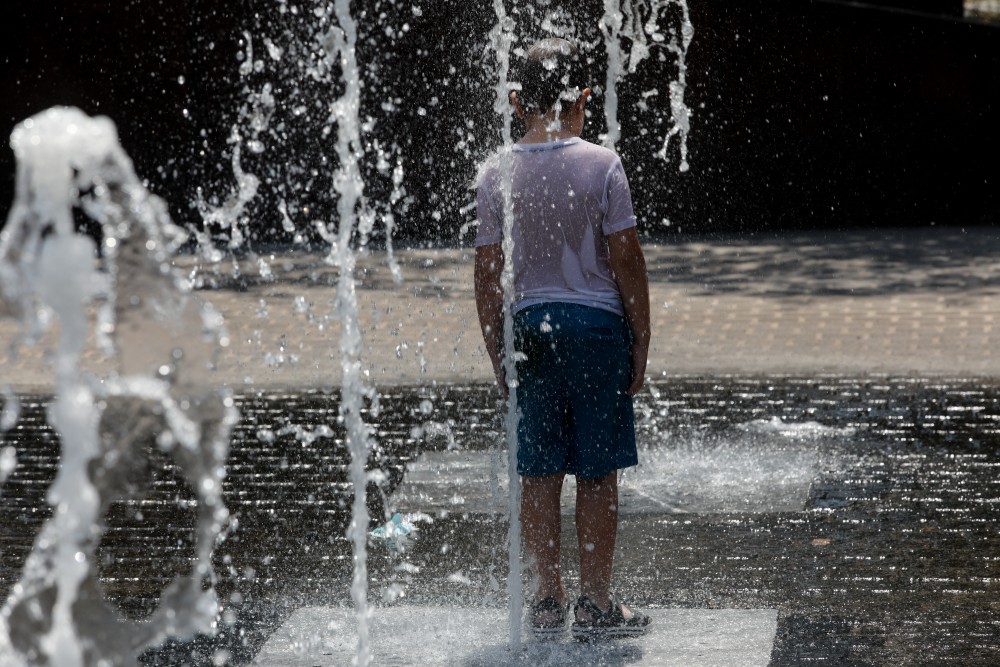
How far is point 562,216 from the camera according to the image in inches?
179

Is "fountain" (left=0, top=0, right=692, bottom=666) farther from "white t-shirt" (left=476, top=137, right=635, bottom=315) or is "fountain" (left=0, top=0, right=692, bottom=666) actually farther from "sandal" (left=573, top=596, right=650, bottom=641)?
"sandal" (left=573, top=596, right=650, bottom=641)

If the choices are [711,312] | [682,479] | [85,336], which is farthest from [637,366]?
[711,312]

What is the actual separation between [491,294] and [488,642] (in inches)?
41.2

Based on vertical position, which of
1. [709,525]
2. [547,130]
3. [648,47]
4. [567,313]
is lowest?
[709,525]

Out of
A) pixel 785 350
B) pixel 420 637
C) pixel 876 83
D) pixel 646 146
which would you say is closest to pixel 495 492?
pixel 420 637

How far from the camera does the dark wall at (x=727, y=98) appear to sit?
54.0ft

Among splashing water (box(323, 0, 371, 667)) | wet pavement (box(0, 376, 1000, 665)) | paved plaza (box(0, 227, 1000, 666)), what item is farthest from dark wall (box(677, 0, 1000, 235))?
wet pavement (box(0, 376, 1000, 665))

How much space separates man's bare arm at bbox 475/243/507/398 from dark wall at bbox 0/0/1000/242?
38.2 feet

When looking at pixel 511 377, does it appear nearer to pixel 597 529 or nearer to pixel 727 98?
pixel 597 529

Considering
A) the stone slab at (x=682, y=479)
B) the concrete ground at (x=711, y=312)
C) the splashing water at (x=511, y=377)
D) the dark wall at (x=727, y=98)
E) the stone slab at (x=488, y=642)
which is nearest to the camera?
the stone slab at (x=488, y=642)

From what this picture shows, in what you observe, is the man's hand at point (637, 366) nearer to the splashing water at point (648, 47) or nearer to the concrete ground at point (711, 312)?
the concrete ground at point (711, 312)

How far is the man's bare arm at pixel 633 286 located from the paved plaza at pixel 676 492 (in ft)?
2.82

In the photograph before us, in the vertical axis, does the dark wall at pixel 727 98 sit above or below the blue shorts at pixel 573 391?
above

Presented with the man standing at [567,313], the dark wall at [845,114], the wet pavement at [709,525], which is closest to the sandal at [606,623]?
the man standing at [567,313]
